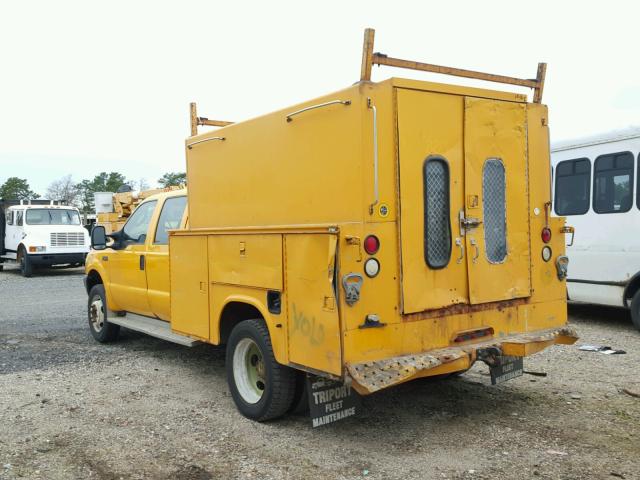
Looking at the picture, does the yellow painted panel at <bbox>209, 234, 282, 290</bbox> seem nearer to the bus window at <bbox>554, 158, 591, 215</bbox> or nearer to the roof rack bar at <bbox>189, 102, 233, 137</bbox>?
the roof rack bar at <bbox>189, 102, 233, 137</bbox>

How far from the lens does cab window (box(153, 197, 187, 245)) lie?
22.9 ft

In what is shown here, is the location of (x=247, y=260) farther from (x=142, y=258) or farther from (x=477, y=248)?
(x=142, y=258)

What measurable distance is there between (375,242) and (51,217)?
1951 cm

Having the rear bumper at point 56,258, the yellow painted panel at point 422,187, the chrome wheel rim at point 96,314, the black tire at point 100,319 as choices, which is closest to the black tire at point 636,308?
the yellow painted panel at point 422,187

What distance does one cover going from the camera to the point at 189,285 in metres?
5.91

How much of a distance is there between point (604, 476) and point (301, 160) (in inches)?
122

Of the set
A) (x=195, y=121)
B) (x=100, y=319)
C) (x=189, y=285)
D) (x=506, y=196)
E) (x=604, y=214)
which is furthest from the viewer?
(x=604, y=214)

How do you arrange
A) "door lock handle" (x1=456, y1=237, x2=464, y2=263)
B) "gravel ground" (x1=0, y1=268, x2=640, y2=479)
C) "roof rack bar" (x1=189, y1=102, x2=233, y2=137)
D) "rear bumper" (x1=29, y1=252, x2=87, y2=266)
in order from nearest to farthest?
"gravel ground" (x1=0, y1=268, x2=640, y2=479) → "door lock handle" (x1=456, y1=237, x2=464, y2=263) → "roof rack bar" (x1=189, y1=102, x2=233, y2=137) → "rear bumper" (x1=29, y1=252, x2=87, y2=266)

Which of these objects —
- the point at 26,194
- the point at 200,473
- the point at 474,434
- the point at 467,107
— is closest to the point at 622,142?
the point at 467,107

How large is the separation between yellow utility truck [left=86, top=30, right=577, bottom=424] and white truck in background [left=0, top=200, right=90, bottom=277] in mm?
15925

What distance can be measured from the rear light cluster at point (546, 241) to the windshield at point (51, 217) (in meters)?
19.3

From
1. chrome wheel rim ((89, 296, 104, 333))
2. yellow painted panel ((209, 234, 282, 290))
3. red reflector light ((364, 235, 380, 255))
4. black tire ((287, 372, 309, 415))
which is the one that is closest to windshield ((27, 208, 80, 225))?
chrome wheel rim ((89, 296, 104, 333))

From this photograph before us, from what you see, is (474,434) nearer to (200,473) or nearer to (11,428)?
(200,473)

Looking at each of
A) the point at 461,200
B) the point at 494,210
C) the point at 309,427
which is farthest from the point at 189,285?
the point at 494,210
